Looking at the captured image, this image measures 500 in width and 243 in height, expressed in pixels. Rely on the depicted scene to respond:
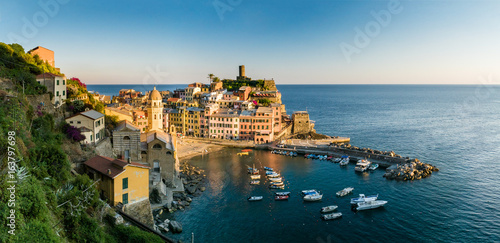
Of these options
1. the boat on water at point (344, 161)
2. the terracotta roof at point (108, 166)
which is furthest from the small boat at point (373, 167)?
the terracotta roof at point (108, 166)

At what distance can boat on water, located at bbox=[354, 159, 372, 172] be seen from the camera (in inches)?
1861

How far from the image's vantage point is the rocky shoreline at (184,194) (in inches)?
1094

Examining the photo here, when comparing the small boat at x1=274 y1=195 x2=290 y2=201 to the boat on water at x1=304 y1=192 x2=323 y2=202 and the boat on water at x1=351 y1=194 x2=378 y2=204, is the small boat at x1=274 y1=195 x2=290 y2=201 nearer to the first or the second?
the boat on water at x1=304 y1=192 x2=323 y2=202

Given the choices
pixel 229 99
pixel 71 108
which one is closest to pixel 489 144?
pixel 229 99

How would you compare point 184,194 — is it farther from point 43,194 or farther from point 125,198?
point 43,194

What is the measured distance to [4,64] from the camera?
3362 centimetres

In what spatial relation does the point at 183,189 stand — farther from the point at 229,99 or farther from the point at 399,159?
the point at 229,99

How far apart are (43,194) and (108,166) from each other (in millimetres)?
11799

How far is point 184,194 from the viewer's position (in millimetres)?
35656

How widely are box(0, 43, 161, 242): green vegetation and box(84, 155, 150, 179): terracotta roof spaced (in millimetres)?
3523

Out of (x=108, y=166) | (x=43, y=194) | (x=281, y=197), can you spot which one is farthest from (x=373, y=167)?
(x=43, y=194)

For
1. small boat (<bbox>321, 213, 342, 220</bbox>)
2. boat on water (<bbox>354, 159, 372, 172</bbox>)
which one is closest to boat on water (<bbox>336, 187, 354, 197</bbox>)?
small boat (<bbox>321, 213, 342, 220</bbox>)

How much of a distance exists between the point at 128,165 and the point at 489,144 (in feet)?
240

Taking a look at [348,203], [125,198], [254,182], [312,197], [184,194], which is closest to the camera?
[125,198]
